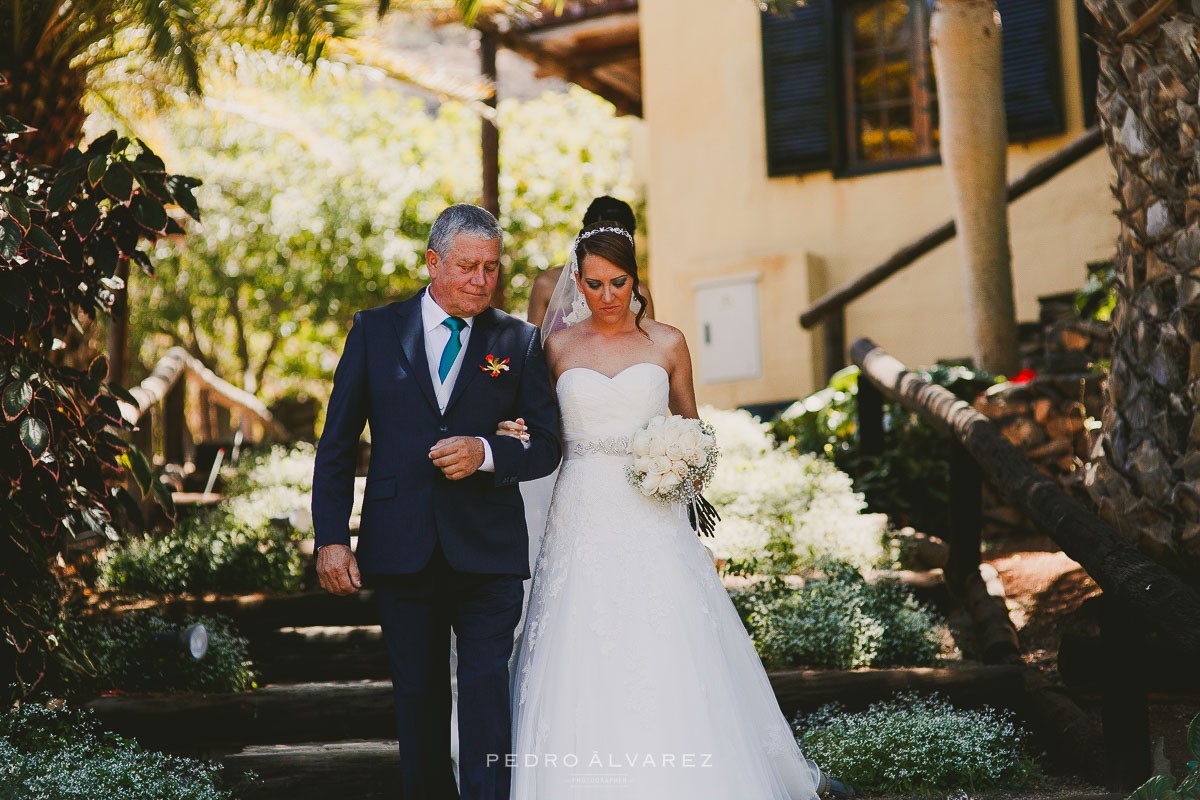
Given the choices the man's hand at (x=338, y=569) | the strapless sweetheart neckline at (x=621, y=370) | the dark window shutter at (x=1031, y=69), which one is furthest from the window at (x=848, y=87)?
the man's hand at (x=338, y=569)

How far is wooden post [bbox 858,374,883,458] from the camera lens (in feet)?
29.0

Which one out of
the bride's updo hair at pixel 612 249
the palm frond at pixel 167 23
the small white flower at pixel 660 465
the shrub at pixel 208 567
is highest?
the palm frond at pixel 167 23

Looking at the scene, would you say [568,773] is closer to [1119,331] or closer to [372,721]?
[372,721]

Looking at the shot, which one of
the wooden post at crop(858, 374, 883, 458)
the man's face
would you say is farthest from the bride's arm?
the wooden post at crop(858, 374, 883, 458)

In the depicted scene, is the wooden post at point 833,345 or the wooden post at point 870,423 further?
the wooden post at point 833,345

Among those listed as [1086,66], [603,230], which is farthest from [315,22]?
[1086,66]

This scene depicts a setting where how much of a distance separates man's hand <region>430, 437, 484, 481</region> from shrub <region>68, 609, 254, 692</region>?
7.88ft

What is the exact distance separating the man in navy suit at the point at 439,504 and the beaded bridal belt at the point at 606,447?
1.26 feet

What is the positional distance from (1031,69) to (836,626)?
300 inches

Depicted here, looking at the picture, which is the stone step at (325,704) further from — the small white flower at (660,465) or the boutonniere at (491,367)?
the boutonniere at (491,367)

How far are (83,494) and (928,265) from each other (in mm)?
8682

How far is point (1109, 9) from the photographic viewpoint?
4.92 metres

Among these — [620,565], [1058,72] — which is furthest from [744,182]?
[620,565]

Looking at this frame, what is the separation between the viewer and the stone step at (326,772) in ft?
16.1
